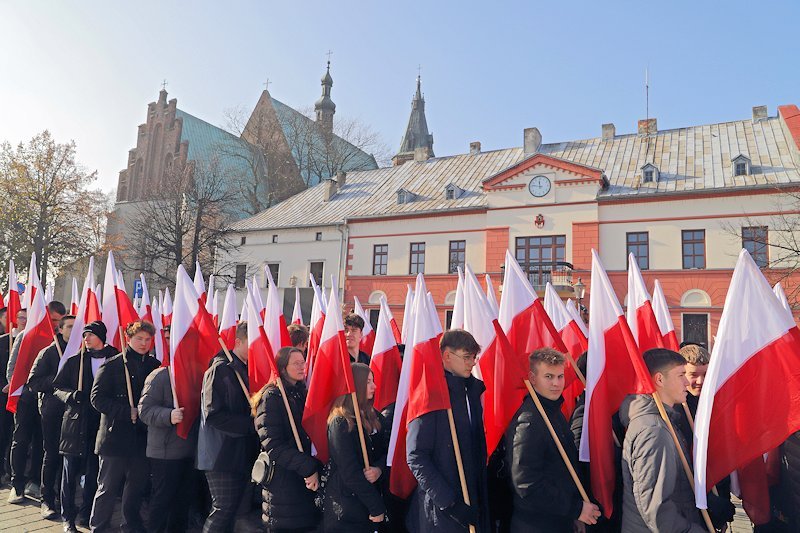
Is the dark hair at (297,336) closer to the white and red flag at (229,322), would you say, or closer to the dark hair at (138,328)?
the dark hair at (138,328)

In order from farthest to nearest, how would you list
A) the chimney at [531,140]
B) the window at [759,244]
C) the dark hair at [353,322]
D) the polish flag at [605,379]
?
the chimney at [531,140] < the window at [759,244] < the dark hair at [353,322] < the polish flag at [605,379]

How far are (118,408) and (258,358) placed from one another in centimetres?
135

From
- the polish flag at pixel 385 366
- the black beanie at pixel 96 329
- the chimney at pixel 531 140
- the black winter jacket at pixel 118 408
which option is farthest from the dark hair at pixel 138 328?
the chimney at pixel 531 140

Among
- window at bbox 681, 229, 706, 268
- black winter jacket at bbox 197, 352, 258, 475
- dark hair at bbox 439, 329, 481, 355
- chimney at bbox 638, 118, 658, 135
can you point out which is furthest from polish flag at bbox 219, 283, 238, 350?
chimney at bbox 638, 118, 658, 135

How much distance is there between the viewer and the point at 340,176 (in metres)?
35.4

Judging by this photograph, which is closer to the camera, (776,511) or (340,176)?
(776,511)

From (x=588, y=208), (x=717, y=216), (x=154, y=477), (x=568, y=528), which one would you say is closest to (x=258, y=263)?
(x=588, y=208)

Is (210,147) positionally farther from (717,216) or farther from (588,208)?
(717,216)

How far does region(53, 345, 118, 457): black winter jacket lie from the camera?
5.75 meters

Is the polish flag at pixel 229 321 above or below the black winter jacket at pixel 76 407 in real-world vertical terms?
above

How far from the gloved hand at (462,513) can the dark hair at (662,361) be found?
4.74 feet

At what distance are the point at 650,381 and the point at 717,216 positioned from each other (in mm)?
22493

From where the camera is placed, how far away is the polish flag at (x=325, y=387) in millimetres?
4457

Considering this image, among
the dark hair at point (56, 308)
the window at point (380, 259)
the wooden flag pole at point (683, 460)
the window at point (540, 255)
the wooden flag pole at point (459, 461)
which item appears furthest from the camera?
the window at point (380, 259)
